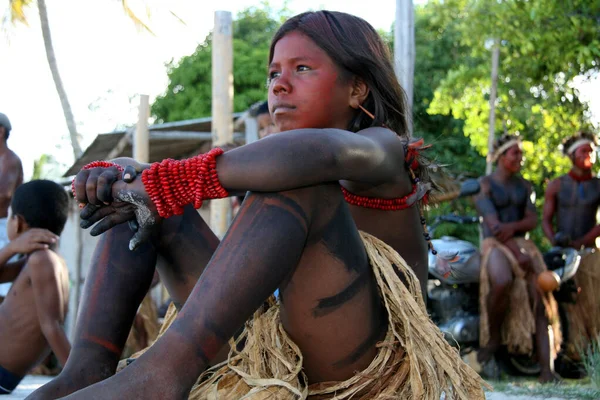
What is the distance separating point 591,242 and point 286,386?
544 cm

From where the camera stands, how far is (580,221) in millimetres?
6711

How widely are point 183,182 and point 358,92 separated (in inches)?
29.5

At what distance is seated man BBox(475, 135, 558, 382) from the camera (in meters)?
5.75

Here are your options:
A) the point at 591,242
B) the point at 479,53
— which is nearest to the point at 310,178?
the point at 591,242

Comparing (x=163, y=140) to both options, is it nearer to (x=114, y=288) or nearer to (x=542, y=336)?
(x=542, y=336)

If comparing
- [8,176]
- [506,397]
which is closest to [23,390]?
[506,397]

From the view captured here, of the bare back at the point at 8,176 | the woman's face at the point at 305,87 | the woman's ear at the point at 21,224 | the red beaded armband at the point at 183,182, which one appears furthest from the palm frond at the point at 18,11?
the red beaded armband at the point at 183,182

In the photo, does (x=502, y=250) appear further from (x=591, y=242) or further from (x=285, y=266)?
(x=285, y=266)

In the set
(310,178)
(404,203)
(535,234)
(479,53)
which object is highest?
(310,178)

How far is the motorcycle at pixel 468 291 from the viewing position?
19.1 ft

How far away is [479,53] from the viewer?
930 centimetres

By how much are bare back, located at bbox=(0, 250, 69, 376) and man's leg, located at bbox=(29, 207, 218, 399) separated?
1.79 meters

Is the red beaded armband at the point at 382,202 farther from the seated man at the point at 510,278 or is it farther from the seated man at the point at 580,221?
the seated man at the point at 580,221

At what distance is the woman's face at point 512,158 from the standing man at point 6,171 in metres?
3.94
